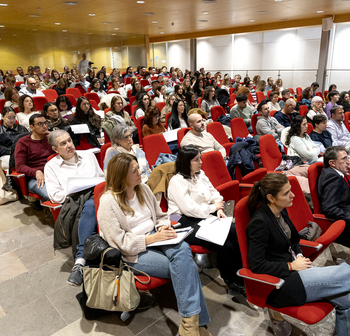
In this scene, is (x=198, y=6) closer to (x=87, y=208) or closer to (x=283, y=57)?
(x=283, y=57)

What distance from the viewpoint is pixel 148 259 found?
1908 millimetres

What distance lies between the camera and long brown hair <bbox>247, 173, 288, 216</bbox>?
5.89 feet

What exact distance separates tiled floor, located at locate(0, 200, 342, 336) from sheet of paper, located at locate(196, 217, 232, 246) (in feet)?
1.83

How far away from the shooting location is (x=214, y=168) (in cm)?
291

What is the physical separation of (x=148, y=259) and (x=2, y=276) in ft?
4.92

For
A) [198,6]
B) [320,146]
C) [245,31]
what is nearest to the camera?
[320,146]

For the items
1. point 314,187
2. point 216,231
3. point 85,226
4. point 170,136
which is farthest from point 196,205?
point 170,136

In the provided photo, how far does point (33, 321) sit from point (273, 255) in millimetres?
1694

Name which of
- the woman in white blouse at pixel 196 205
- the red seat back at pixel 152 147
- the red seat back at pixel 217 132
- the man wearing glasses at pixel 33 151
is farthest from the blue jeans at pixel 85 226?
the red seat back at pixel 217 132

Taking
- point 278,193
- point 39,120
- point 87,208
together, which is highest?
point 39,120

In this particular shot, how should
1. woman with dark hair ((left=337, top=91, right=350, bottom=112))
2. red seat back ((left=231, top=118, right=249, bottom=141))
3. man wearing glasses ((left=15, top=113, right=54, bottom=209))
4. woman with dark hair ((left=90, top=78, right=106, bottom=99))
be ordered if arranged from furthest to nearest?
woman with dark hair ((left=90, top=78, right=106, bottom=99))
woman with dark hair ((left=337, top=91, right=350, bottom=112))
red seat back ((left=231, top=118, right=249, bottom=141))
man wearing glasses ((left=15, top=113, right=54, bottom=209))

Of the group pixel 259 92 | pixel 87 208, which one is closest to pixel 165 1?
pixel 259 92

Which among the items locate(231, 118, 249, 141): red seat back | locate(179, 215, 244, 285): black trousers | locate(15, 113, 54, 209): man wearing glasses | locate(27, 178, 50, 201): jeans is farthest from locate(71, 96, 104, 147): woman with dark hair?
locate(179, 215, 244, 285): black trousers

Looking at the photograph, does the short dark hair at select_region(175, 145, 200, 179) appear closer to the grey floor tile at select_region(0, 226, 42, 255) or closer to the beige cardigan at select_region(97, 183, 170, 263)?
the beige cardigan at select_region(97, 183, 170, 263)
